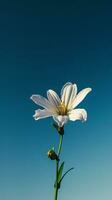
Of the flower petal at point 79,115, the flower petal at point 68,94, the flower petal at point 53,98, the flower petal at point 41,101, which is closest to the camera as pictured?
the flower petal at point 79,115

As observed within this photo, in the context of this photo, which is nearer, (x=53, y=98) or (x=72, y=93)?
(x=53, y=98)

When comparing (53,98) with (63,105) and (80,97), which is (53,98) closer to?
(63,105)

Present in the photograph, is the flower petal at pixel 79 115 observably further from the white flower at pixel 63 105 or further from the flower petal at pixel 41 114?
the flower petal at pixel 41 114

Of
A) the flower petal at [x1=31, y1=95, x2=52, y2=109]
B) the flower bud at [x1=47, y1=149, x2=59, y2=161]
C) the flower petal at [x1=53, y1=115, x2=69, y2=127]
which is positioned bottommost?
the flower bud at [x1=47, y1=149, x2=59, y2=161]

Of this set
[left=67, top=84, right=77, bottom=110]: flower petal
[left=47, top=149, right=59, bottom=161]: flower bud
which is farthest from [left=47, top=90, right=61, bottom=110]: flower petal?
[left=47, top=149, right=59, bottom=161]: flower bud

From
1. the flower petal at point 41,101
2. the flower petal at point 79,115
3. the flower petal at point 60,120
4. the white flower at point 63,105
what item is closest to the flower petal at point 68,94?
the white flower at point 63,105

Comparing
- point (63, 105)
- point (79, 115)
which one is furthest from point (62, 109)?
point (79, 115)

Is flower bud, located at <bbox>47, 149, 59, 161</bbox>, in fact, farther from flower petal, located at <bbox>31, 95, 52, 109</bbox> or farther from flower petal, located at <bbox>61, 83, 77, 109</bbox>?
flower petal, located at <bbox>61, 83, 77, 109</bbox>
